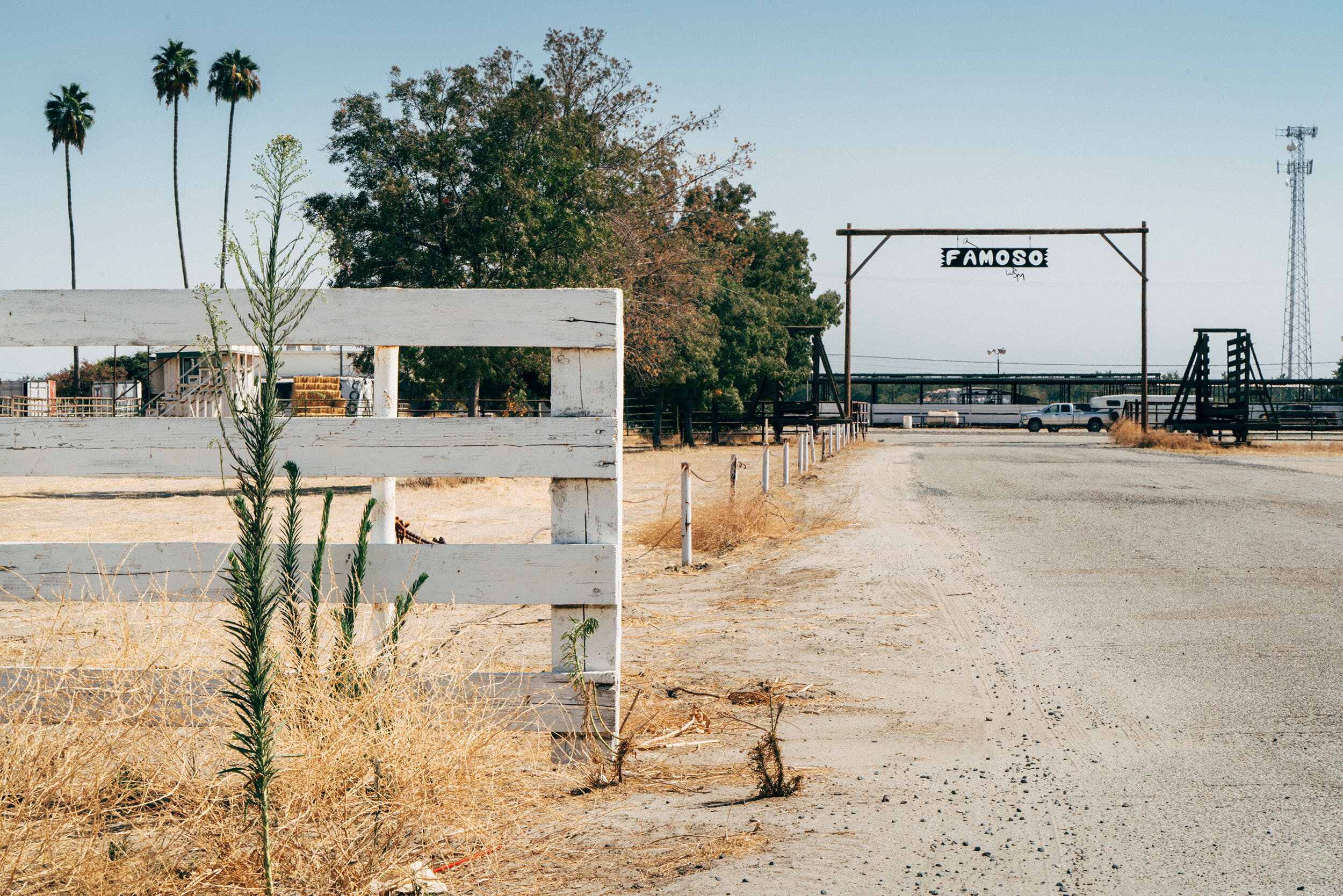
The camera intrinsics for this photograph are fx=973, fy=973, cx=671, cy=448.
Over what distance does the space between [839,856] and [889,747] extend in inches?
48.6

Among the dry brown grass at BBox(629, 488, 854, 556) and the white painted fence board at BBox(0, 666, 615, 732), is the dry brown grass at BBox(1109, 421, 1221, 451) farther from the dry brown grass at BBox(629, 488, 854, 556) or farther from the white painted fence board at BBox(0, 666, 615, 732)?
the white painted fence board at BBox(0, 666, 615, 732)

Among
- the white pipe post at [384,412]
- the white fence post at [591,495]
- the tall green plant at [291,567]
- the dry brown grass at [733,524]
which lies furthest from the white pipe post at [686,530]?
the tall green plant at [291,567]

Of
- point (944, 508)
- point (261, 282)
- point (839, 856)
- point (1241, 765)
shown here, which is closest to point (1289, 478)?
point (944, 508)

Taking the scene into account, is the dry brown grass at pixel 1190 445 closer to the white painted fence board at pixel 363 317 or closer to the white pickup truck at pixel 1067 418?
the white pickup truck at pixel 1067 418

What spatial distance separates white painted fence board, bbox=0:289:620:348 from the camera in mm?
3418

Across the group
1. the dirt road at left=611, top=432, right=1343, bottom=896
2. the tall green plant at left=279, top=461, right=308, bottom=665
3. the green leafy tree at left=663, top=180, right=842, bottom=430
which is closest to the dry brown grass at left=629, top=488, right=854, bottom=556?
the dirt road at left=611, top=432, right=1343, bottom=896

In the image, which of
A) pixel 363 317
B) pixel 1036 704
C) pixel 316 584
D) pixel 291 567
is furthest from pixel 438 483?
pixel 291 567

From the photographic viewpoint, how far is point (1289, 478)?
20172 mm

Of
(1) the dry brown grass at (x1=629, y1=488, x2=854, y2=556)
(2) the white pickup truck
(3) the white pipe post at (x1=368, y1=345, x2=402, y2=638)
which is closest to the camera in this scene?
(3) the white pipe post at (x1=368, y1=345, x2=402, y2=638)

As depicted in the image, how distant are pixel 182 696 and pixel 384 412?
119cm

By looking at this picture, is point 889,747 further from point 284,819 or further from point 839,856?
A: point 284,819

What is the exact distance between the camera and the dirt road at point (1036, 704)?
9.66 ft

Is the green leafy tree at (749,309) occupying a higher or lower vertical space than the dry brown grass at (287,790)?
higher

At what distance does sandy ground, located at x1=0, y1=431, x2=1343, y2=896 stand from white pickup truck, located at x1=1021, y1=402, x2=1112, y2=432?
4816 centimetres
